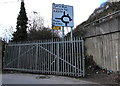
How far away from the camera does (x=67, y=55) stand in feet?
35.2

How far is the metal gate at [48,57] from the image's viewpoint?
10.4 m

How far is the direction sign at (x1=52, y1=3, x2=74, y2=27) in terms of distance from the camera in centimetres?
1210

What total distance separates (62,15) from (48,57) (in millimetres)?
3152

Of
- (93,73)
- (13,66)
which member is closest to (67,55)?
(93,73)

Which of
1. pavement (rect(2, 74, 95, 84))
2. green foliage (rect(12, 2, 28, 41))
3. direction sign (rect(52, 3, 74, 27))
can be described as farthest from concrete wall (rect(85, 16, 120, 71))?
green foliage (rect(12, 2, 28, 41))

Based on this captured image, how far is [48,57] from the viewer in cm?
1145

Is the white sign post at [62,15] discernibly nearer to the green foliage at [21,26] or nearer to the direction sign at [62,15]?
the direction sign at [62,15]

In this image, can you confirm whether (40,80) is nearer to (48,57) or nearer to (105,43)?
(48,57)

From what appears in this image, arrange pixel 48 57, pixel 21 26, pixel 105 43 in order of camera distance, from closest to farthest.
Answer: pixel 105 43 → pixel 48 57 → pixel 21 26

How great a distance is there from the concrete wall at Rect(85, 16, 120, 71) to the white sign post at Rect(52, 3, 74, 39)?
1672mm

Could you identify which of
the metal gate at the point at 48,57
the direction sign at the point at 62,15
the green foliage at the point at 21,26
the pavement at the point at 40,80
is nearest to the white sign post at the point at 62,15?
the direction sign at the point at 62,15

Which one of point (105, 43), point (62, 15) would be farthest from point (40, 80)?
point (62, 15)

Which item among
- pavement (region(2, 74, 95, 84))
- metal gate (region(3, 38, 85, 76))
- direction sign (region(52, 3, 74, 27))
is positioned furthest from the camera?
direction sign (region(52, 3, 74, 27))

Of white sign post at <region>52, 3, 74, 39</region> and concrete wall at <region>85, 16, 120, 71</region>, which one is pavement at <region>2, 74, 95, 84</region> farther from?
white sign post at <region>52, 3, 74, 39</region>
